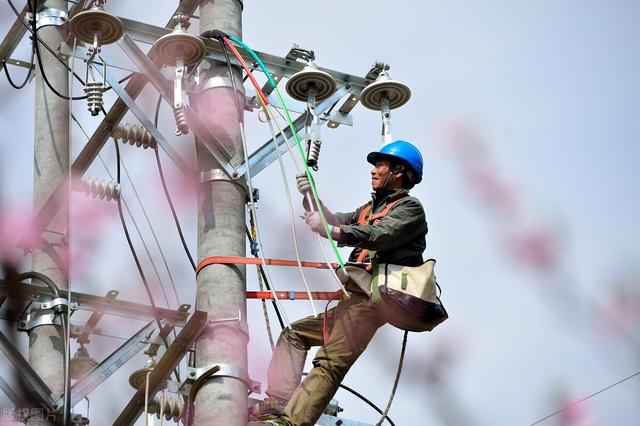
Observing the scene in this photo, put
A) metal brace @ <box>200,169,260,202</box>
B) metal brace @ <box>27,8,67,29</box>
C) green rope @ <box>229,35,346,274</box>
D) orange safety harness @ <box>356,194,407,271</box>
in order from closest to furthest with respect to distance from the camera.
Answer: green rope @ <box>229,35,346,274</box>
orange safety harness @ <box>356,194,407,271</box>
metal brace @ <box>200,169,260,202</box>
metal brace @ <box>27,8,67,29</box>

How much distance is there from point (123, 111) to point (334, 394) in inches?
158

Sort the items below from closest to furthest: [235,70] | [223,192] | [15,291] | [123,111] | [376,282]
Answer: [15,291] < [376,282] < [223,192] < [235,70] < [123,111]

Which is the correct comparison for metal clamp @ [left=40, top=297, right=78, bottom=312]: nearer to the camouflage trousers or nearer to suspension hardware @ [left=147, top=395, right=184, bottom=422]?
suspension hardware @ [left=147, top=395, right=184, bottom=422]

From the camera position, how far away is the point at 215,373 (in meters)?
6.38

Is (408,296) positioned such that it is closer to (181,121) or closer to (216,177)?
(216,177)

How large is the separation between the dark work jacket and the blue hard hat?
0.80 ft

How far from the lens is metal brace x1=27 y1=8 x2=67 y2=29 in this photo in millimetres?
10789

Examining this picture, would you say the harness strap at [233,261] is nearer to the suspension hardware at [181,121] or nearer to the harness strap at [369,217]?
the harness strap at [369,217]

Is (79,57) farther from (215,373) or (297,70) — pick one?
(215,373)

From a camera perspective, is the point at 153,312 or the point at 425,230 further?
the point at 153,312

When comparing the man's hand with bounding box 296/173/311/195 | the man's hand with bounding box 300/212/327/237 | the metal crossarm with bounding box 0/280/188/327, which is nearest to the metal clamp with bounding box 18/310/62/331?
the metal crossarm with bounding box 0/280/188/327

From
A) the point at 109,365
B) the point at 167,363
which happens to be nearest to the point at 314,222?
the point at 167,363

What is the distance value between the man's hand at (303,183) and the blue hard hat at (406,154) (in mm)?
807

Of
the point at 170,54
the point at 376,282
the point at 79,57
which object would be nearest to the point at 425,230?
the point at 376,282
